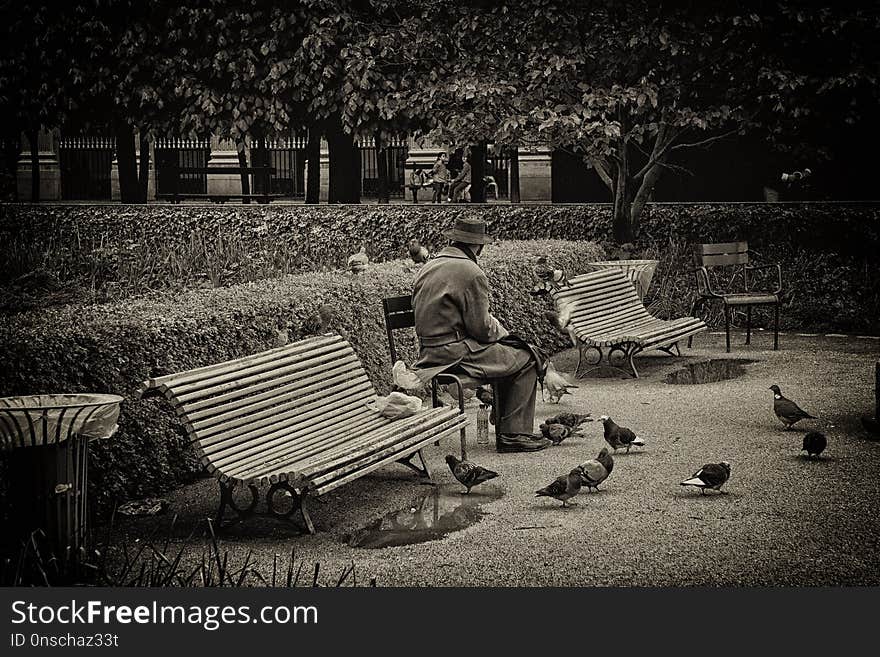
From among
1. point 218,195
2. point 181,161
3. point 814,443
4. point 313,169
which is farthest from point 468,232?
point 181,161

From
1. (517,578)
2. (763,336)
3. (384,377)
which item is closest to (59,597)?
(517,578)

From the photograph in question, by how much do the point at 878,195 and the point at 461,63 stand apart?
561 centimetres

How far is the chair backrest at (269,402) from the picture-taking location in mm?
5306

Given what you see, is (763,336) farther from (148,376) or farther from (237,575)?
(237,575)

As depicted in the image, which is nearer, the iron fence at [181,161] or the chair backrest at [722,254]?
the chair backrest at [722,254]

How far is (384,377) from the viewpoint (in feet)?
28.9

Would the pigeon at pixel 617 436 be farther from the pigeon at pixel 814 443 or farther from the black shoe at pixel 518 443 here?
the pigeon at pixel 814 443

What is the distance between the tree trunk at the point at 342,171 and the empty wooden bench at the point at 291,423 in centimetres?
1266

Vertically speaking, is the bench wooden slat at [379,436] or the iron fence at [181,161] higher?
the iron fence at [181,161]

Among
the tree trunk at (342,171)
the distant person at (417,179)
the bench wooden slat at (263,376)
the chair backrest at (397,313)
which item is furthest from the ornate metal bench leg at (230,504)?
the distant person at (417,179)

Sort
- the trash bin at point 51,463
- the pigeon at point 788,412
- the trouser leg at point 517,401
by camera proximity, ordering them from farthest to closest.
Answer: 1. the pigeon at point 788,412
2. the trouser leg at point 517,401
3. the trash bin at point 51,463

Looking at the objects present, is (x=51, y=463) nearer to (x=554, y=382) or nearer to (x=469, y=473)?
(x=469, y=473)

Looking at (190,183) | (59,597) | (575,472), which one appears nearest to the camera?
(59,597)

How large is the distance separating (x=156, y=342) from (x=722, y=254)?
24.2 ft
